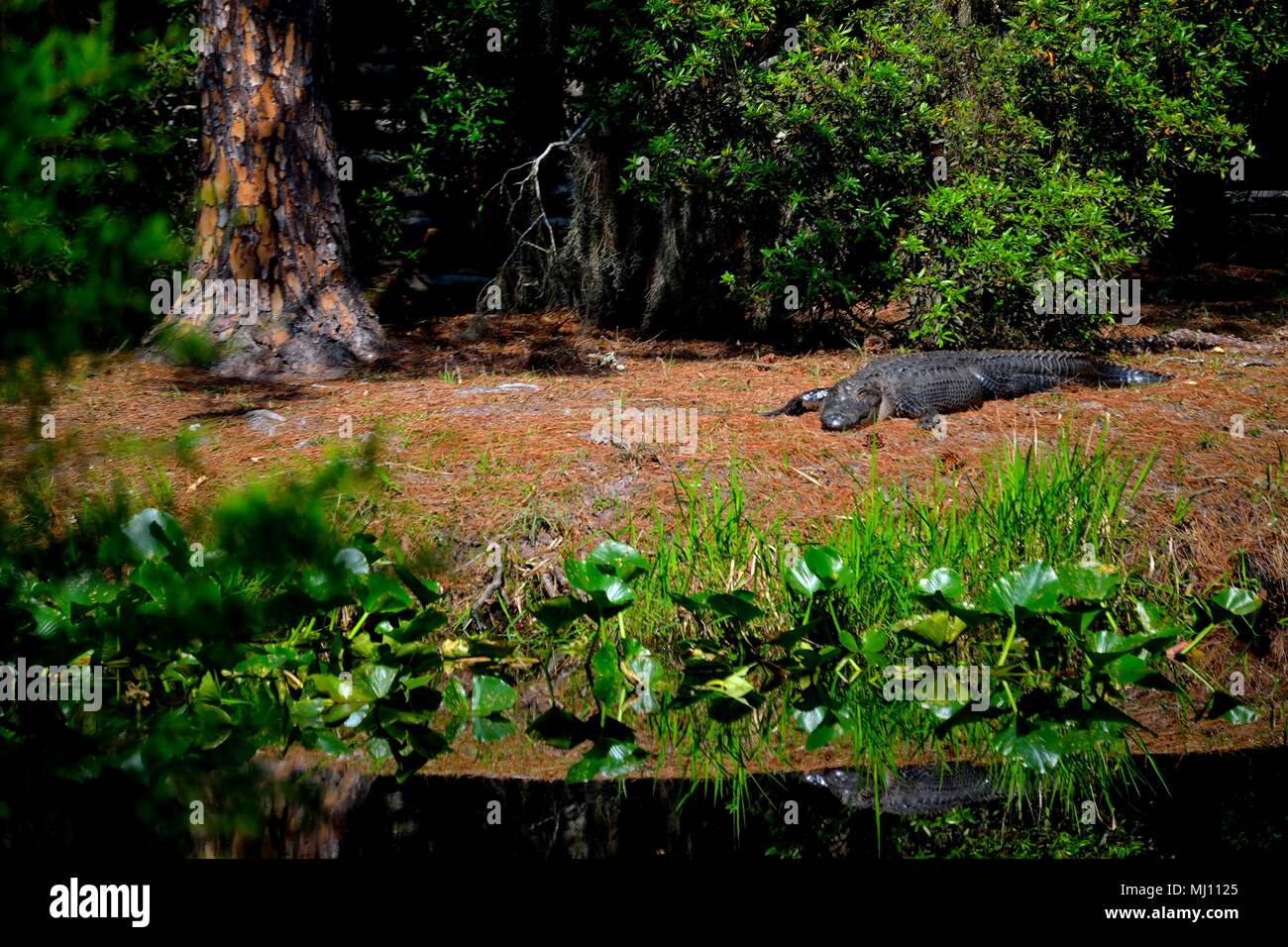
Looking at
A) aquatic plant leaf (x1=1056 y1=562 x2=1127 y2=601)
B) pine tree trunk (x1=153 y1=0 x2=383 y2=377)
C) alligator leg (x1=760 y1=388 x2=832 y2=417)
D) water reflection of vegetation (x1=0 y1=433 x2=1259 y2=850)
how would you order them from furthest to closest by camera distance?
pine tree trunk (x1=153 y1=0 x2=383 y2=377)
alligator leg (x1=760 y1=388 x2=832 y2=417)
aquatic plant leaf (x1=1056 y1=562 x2=1127 y2=601)
water reflection of vegetation (x1=0 y1=433 x2=1259 y2=850)

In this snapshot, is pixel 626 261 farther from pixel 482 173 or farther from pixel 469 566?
pixel 469 566

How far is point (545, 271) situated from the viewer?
8.76 meters

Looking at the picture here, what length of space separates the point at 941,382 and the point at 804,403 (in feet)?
2.75

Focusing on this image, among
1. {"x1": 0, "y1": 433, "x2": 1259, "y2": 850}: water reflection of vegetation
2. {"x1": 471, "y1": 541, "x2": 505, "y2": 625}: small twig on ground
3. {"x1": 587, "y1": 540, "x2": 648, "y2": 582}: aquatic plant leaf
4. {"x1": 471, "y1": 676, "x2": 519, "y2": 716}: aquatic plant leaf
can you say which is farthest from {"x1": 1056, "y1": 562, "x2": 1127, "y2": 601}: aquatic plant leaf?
{"x1": 471, "y1": 541, "x2": 505, "y2": 625}: small twig on ground

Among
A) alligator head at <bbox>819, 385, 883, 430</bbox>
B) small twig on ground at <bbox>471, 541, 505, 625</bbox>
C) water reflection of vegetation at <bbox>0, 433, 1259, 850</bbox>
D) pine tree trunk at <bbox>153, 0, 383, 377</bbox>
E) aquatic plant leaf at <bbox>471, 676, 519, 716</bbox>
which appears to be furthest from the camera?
pine tree trunk at <bbox>153, 0, 383, 377</bbox>

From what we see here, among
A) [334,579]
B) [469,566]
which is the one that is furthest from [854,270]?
[334,579]

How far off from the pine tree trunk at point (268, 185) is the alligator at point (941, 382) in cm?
286

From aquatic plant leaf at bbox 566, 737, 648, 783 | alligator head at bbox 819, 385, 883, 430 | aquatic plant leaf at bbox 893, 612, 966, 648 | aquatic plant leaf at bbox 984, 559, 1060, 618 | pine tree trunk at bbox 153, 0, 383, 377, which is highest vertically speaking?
pine tree trunk at bbox 153, 0, 383, 377

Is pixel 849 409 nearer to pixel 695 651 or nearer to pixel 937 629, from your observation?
pixel 695 651

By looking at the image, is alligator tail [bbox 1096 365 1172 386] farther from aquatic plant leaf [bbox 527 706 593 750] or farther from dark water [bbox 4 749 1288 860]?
aquatic plant leaf [bbox 527 706 593 750]

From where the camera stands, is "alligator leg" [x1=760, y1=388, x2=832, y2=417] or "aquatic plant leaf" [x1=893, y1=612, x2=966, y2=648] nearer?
"aquatic plant leaf" [x1=893, y1=612, x2=966, y2=648]

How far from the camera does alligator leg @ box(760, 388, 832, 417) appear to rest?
20.6 feet

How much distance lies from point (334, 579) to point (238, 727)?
193 centimetres

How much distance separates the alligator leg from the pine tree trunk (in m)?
2.68
